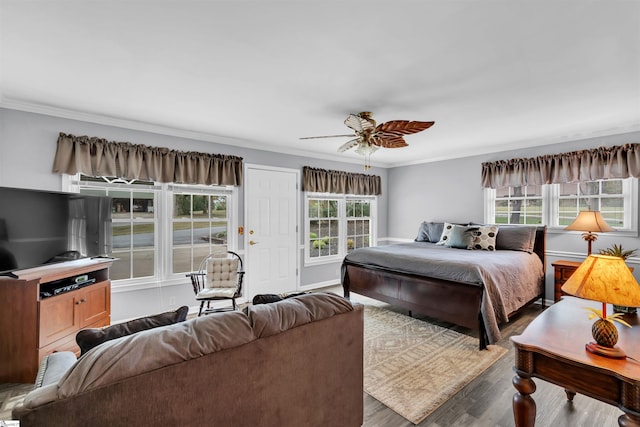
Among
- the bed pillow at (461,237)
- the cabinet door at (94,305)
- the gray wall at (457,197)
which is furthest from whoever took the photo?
the bed pillow at (461,237)

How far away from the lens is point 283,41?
186 cm

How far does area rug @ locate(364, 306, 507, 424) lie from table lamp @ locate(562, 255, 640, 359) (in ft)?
3.66

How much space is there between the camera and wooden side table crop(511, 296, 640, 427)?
3.88ft

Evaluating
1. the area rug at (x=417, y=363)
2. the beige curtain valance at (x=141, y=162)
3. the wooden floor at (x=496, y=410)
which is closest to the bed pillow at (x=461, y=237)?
the area rug at (x=417, y=363)

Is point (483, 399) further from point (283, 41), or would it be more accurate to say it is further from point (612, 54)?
point (283, 41)

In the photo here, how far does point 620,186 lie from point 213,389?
5040 mm

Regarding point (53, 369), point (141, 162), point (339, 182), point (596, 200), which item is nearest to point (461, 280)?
point (596, 200)

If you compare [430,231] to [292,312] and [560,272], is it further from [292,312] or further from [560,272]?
[292,312]

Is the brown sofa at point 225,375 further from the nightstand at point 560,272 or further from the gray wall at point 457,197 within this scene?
the gray wall at point 457,197

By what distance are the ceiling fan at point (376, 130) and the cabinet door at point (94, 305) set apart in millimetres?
2632

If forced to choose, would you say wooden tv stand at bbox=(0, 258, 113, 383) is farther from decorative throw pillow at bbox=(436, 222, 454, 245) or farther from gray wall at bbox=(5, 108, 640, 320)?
decorative throw pillow at bbox=(436, 222, 454, 245)

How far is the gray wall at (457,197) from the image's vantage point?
12.3 feet

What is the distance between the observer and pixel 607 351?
130cm

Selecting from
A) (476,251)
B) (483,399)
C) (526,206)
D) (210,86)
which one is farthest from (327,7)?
(526,206)
